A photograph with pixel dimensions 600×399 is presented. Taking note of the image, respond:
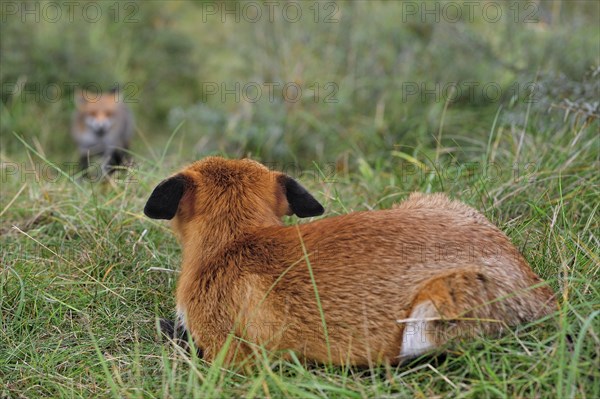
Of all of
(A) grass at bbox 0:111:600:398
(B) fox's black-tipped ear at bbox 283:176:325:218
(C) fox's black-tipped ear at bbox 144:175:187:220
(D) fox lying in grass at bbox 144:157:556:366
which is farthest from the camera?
(B) fox's black-tipped ear at bbox 283:176:325:218

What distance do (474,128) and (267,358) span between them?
460 cm

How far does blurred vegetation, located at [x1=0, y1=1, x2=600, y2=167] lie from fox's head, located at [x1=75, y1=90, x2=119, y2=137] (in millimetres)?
521

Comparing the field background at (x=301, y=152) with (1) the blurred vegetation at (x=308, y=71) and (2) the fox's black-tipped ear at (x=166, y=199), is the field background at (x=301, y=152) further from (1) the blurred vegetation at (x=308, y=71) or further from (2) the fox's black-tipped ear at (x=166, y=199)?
(2) the fox's black-tipped ear at (x=166, y=199)

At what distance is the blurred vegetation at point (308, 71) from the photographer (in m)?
7.70

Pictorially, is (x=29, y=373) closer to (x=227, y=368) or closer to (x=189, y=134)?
(x=227, y=368)

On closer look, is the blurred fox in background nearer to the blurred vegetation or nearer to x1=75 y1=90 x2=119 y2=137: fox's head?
x1=75 y1=90 x2=119 y2=137: fox's head

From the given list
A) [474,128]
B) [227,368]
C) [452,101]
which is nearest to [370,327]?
[227,368]

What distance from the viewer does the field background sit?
11.0 feet

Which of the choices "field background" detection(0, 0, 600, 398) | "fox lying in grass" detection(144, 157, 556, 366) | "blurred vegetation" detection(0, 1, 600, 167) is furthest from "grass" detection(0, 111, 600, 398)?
"blurred vegetation" detection(0, 1, 600, 167)

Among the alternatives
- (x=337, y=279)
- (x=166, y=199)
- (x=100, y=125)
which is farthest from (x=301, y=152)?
(x=337, y=279)

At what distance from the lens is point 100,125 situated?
31.4 ft

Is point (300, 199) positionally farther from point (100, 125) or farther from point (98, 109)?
point (98, 109)

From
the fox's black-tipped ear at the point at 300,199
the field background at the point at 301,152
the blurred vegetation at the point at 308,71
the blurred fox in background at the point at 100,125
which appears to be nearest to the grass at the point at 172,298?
the field background at the point at 301,152

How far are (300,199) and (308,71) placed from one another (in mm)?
5203
